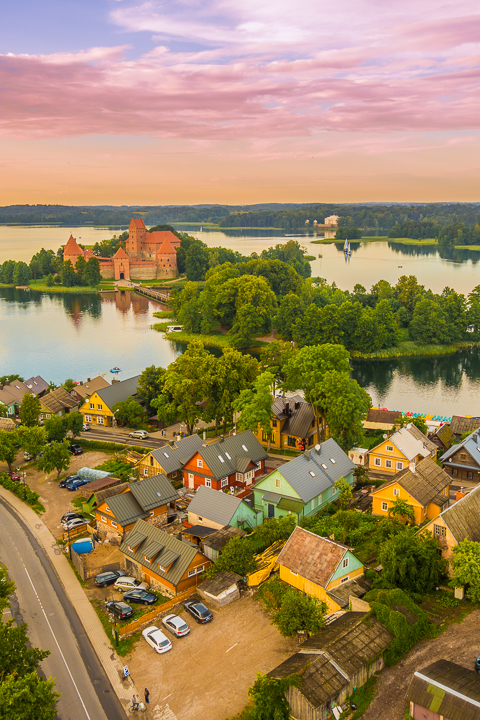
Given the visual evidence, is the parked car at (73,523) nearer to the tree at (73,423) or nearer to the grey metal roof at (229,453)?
the grey metal roof at (229,453)

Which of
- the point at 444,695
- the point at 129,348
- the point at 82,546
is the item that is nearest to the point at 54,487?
the point at 82,546

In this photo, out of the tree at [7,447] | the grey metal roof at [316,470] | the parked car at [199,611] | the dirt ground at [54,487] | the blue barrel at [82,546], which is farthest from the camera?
the tree at [7,447]

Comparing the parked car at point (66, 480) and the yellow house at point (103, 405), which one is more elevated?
the yellow house at point (103, 405)

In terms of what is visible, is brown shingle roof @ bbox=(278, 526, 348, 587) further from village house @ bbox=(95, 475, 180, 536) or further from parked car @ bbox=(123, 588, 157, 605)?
village house @ bbox=(95, 475, 180, 536)

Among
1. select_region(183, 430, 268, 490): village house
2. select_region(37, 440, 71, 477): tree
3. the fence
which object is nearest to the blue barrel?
the fence

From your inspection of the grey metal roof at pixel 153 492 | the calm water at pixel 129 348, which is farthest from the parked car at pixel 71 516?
the calm water at pixel 129 348

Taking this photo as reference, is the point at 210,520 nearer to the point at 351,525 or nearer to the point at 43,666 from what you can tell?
the point at 351,525

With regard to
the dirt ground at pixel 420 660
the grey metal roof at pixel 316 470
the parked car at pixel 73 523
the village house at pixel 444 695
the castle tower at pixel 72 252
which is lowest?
the parked car at pixel 73 523
